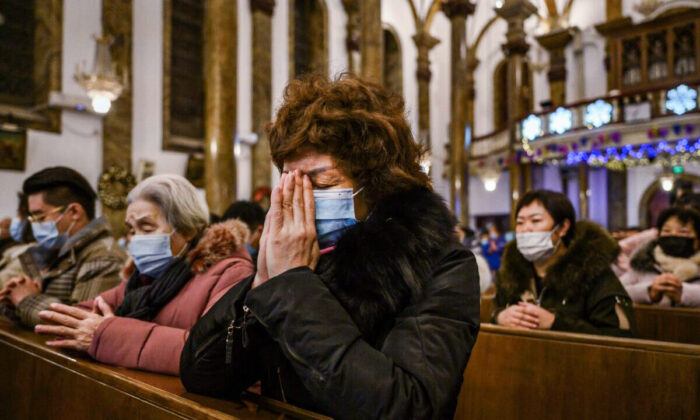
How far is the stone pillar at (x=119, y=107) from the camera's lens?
1009 centimetres

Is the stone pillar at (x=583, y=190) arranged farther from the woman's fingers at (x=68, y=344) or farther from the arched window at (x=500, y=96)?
the woman's fingers at (x=68, y=344)

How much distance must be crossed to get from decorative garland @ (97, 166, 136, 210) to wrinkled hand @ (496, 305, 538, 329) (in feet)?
29.0

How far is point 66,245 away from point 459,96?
11.9 meters

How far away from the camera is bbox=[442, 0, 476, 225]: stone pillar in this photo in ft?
43.9

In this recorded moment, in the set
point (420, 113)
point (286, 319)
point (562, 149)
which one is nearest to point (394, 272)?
point (286, 319)

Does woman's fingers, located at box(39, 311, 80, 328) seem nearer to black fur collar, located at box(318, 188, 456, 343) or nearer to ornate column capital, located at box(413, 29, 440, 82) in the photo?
black fur collar, located at box(318, 188, 456, 343)

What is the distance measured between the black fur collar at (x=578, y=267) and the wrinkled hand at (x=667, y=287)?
3.18ft

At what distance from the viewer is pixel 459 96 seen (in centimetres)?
1352

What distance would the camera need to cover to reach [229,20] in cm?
852

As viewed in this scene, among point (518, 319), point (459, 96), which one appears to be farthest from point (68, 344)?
point (459, 96)

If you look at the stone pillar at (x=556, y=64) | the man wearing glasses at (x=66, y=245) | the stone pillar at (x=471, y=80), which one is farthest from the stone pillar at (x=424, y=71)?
the man wearing glasses at (x=66, y=245)

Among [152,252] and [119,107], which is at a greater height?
[119,107]

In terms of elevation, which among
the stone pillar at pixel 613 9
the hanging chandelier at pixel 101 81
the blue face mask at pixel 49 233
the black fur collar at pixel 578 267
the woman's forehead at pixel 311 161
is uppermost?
the stone pillar at pixel 613 9

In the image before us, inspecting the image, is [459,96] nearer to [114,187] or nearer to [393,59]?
[393,59]
